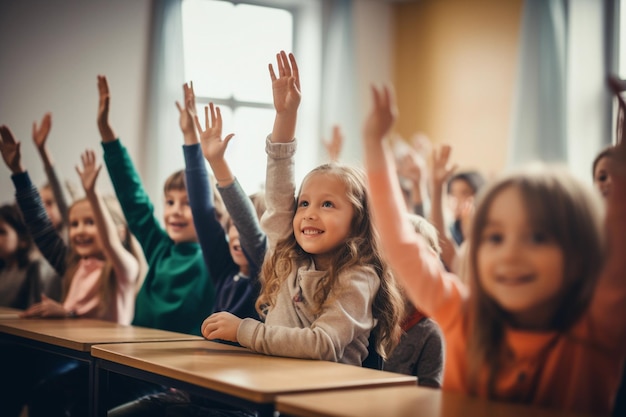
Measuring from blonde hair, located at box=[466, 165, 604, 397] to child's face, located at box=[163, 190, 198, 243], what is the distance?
181 cm

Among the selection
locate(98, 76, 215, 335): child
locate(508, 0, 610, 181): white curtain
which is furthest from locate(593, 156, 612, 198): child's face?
locate(508, 0, 610, 181): white curtain

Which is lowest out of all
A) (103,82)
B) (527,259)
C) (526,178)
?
(527,259)

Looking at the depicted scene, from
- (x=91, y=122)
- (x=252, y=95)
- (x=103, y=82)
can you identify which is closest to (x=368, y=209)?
(x=103, y=82)

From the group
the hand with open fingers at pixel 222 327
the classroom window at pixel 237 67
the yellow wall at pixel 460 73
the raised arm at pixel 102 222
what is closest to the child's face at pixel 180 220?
the raised arm at pixel 102 222

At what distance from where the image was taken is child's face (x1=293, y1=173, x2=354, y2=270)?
7.29 ft

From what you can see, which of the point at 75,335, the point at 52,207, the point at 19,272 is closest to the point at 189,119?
the point at 75,335

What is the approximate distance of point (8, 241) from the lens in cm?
432

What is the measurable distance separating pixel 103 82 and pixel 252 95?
3.08 meters

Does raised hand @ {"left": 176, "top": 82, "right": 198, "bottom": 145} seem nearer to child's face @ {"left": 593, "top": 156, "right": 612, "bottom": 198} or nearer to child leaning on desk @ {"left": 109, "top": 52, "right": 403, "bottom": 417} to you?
child leaning on desk @ {"left": 109, "top": 52, "right": 403, "bottom": 417}

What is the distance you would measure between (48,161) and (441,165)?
1918mm

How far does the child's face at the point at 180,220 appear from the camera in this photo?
320cm

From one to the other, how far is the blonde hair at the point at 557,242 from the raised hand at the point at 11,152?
2.52m

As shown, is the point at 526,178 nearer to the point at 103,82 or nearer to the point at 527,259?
the point at 527,259

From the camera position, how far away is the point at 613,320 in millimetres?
1497
